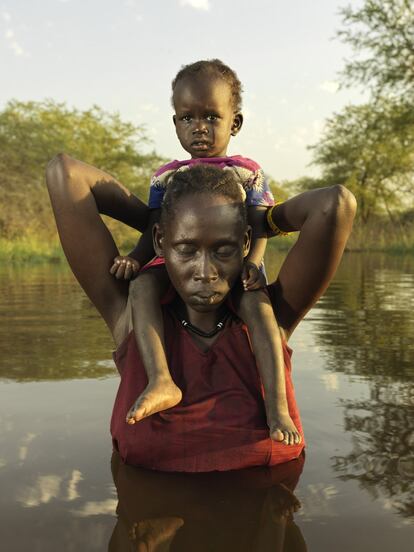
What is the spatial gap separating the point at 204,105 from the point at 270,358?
109 cm

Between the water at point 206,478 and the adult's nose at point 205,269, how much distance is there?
57 cm

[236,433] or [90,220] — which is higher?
[90,220]

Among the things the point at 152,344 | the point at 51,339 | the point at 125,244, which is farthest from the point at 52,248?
the point at 152,344

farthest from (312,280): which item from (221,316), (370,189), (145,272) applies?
(370,189)

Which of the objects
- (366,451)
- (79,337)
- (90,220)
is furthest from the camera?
(79,337)

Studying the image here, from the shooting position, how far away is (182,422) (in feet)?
5.81

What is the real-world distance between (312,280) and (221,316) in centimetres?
32

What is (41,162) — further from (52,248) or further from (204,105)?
(204,105)

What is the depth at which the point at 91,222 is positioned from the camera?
6.62 feet

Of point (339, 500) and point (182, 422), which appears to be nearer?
point (339, 500)

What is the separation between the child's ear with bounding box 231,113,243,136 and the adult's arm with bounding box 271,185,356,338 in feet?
2.05

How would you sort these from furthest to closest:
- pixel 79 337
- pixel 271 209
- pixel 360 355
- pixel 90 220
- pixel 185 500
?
pixel 79 337
pixel 360 355
pixel 271 209
pixel 90 220
pixel 185 500

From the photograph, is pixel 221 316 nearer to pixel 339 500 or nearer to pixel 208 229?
pixel 208 229

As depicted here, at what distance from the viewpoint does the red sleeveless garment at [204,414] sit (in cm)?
174
